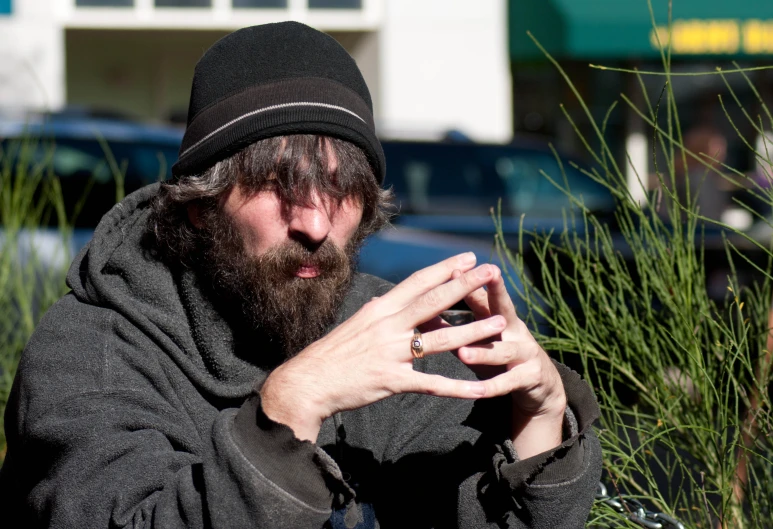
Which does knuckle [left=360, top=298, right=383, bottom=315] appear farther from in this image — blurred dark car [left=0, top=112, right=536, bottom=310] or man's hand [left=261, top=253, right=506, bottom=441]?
blurred dark car [left=0, top=112, right=536, bottom=310]

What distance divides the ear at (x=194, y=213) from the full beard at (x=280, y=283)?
0.18ft

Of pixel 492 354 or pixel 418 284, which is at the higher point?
pixel 418 284

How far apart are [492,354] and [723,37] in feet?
36.0

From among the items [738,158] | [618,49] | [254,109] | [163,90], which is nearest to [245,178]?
[254,109]

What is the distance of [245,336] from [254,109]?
41 centimetres

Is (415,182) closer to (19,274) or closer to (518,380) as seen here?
(19,274)

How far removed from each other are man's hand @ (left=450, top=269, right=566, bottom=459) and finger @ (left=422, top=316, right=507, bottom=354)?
0.10 ft

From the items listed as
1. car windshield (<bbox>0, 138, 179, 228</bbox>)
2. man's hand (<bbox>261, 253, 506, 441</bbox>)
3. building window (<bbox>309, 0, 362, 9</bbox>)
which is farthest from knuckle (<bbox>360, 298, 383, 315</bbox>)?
building window (<bbox>309, 0, 362, 9</bbox>)

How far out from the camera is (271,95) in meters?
1.68

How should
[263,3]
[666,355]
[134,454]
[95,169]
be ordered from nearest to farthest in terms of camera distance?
[134,454] → [666,355] → [95,169] → [263,3]

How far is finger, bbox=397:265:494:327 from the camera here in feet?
4.21

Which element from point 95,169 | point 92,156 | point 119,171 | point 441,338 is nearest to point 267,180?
point 441,338

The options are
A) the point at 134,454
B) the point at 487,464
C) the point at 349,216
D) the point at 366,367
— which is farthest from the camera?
the point at 349,216

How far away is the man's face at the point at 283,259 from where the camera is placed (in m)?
1.65
